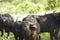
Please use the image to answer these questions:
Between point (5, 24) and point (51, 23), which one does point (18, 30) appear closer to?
point (5, 24)

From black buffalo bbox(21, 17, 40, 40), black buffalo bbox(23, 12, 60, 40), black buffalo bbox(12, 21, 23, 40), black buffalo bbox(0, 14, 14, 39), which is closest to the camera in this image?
black buffalo bbox(21, 17, 40, 40)

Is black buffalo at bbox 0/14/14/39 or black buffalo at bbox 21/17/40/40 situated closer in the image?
black buffalo at bbox 21/17/40/40

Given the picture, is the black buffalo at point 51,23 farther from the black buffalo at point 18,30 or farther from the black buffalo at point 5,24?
the black buffalo at point 5,24

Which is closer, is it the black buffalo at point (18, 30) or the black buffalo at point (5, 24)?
the black buffalo at point (18, 30)

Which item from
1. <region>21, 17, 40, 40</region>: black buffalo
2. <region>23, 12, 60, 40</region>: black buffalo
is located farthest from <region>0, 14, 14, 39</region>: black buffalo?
<region>21, 17, 40, 40</region>: black buffalo

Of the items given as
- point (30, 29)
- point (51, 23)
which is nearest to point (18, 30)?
point (30, 29)

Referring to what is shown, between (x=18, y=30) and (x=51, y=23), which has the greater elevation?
(x=51, y=23)

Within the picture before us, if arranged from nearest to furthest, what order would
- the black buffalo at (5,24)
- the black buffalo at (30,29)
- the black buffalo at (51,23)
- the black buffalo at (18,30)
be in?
the black buffalo at (30,29), the black buffalo at (18,30), the black buffalo at (51,23), the black buffalo at (5,24)

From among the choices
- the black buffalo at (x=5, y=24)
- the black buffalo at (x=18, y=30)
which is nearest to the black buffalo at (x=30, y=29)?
the black buffalo at (x=18, y=30)

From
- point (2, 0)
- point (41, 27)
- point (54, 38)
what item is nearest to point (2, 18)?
point (41, 27)

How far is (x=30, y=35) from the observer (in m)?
6.73

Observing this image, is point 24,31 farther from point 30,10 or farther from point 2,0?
point 2,0

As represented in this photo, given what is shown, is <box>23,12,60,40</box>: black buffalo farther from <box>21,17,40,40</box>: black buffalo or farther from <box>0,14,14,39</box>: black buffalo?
<box>0,14,14,39</box>: black buffalo

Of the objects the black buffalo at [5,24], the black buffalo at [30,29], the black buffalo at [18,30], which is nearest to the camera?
the black buffalo at [30,29]
